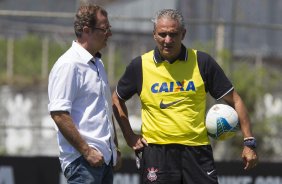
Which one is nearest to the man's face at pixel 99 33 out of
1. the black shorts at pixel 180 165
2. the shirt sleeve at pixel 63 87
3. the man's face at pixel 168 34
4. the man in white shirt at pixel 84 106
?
the man in white shirt at pixel 84 106

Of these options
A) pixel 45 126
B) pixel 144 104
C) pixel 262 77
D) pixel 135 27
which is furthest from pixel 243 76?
pixel 144 104

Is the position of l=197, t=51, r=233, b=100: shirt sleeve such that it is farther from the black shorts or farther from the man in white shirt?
the man in white shirt

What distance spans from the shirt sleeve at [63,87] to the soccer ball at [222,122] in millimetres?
1338

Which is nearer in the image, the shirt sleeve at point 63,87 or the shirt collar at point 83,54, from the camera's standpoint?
the shirt sleeve at point 63,87

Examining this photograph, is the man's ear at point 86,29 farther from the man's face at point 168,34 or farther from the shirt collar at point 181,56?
the shirt collar at point 181,56

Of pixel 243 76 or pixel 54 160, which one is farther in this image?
pixel 243 76

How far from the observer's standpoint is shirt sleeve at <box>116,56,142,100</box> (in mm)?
6961

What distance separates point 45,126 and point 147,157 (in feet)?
16.6

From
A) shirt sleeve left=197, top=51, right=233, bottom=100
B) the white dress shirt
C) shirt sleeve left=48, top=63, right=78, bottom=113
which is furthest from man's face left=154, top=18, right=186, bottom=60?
shirt sleeve left=48, top=63, right=78, bottom=113

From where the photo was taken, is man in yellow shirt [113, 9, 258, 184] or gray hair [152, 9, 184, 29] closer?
gray hair [152, 9, 184, 29]

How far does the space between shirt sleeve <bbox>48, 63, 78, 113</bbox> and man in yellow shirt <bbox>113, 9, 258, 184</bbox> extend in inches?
38.0

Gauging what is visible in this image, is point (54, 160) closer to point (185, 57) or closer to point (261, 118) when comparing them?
point (261, 118)

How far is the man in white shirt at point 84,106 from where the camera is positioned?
601 centimetres

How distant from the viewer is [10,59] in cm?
1215
